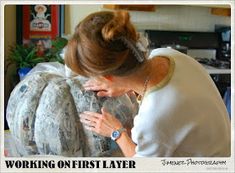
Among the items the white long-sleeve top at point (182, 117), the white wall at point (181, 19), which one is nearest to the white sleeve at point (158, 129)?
the white long-sleeve top at point (182, 117)

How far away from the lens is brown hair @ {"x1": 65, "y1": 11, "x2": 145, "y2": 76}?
434 mm

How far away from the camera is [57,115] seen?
0.51 m

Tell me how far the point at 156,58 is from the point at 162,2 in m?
0.10

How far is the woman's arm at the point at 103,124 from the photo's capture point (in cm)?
51

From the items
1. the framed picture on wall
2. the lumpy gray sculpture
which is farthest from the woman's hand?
the framed picture on wall

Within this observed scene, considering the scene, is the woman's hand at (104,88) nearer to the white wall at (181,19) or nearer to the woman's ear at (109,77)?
the woman's ear at (109,77)

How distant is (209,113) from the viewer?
497 mm

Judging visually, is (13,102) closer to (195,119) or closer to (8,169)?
(8,169)

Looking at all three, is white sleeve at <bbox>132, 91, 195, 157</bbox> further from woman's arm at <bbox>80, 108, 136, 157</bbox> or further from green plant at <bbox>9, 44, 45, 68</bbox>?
green plant at <bbox>9, 44, 45, 68</bbox>

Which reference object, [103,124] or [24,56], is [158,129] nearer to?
[103,124]

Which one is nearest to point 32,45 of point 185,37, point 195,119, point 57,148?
point 57,148

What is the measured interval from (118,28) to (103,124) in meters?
A: 0.16

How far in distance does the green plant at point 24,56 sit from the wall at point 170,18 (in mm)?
78

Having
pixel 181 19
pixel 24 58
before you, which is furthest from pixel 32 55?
pixel 181 19
